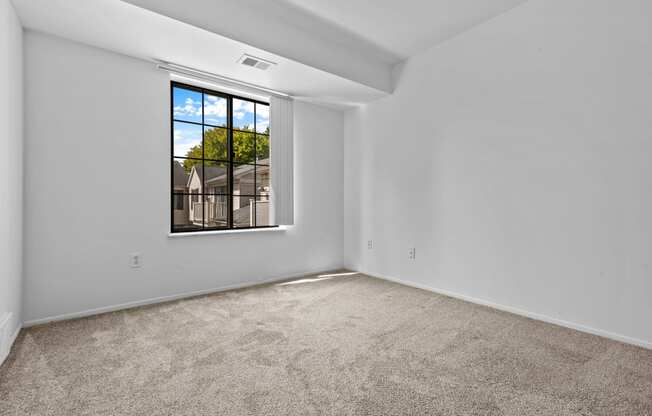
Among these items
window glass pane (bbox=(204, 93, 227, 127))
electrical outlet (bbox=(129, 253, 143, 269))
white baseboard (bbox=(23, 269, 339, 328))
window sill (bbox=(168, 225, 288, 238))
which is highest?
window glass pane (bbox=(204, 93, 227, 127))

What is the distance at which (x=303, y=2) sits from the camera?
2725mm

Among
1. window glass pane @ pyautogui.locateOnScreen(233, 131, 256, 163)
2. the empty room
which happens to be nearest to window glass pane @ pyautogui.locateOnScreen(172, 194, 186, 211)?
the empty room

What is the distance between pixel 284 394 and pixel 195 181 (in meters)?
2.50

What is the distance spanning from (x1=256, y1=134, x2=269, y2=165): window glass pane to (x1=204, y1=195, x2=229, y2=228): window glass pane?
691 millimetres

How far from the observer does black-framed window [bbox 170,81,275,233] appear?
3347mm

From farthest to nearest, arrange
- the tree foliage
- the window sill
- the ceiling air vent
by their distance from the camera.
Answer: the tree foliage
the window sill
the ceiling air vent

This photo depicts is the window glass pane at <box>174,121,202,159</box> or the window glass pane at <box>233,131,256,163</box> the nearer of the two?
the window glass pane at <box>174,121,202,159</box>

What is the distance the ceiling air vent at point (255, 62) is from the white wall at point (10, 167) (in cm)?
156

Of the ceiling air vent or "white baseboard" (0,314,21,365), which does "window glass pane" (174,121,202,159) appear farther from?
"white baseboard" (0,314,21,365)

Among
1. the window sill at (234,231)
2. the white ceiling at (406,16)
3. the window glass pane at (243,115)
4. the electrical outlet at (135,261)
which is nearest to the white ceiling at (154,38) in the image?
the window glass pane at (243,115)

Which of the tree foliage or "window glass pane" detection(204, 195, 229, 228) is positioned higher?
the tree foliage

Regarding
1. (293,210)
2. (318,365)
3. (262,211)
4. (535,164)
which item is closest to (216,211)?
(262,211)

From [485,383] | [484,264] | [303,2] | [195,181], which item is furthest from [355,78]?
[485,383]

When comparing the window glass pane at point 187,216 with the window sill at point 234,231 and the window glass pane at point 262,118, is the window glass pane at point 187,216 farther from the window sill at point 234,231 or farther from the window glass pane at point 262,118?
the window glass pane at point 262,118
